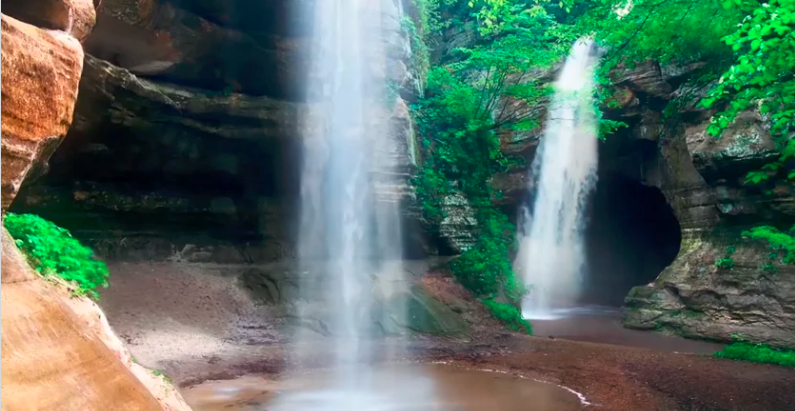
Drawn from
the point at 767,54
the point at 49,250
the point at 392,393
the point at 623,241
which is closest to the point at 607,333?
the point at 392,393

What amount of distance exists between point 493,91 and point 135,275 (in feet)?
36.9

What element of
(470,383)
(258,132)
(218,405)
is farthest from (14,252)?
(258,132)

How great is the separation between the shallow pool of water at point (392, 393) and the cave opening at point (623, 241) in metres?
16.5

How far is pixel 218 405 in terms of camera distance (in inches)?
250

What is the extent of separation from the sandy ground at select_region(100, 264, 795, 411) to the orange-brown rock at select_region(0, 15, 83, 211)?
5.02 meters

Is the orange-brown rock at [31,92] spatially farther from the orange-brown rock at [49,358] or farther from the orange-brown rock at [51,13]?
the orange-brown rock at [49,358]

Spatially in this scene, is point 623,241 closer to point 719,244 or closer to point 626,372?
point 719,244

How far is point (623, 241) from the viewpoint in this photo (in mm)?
24547

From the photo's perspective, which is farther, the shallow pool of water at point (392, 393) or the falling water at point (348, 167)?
the falling water at point (348, 167)

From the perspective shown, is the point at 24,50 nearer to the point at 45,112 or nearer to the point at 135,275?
the point at 45,112

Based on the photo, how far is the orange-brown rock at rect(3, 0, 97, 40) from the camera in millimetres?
3539

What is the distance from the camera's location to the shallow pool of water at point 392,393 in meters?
6.40

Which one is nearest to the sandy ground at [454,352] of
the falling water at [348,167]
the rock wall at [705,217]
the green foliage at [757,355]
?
the green foliage at [757,355]

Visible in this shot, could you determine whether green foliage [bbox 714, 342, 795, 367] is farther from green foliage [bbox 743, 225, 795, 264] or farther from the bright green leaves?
the bright green leaves
